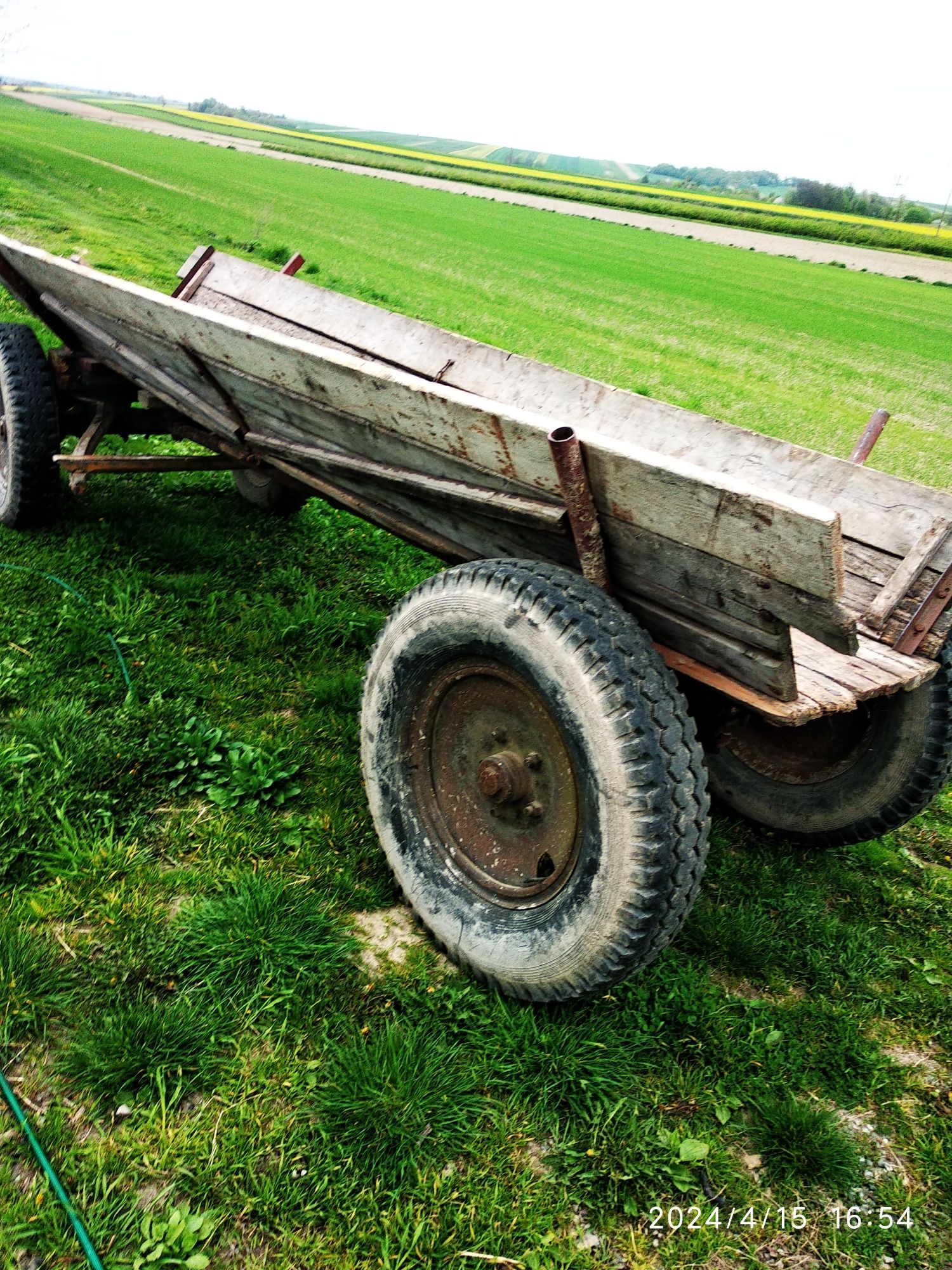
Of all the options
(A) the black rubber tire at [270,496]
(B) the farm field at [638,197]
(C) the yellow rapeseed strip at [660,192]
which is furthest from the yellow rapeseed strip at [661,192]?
(A) the black rubber tire at [270,496]

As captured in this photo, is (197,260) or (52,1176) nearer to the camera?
(52,1176)

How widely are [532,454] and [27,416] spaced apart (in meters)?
3.00

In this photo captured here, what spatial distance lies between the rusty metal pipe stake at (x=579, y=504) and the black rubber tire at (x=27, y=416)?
117 inches

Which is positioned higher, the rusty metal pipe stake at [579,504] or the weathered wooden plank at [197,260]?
the weathered wooden plank at [197,260]

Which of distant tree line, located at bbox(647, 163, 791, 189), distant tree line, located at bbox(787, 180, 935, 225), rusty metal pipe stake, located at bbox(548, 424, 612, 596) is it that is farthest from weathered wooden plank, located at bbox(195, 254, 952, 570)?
distant tree line, located at bbox(647, 163, 791, 189)

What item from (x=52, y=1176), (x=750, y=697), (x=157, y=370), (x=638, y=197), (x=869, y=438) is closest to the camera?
(x=52, y=1176)

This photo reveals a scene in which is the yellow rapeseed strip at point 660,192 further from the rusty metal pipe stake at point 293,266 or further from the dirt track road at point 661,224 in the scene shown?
the rusty metal pipe stake at point 293,266

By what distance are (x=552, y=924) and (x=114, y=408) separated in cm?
337

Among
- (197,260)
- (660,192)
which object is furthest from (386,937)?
(660,192)

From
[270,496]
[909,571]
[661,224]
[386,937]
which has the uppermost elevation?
[661,224]

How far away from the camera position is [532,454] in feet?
6.60

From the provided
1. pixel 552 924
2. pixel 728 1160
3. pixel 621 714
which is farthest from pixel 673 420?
pixel 728 1160

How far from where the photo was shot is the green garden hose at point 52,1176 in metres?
1.73

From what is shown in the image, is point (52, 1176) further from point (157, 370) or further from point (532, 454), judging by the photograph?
point (157, 370)
